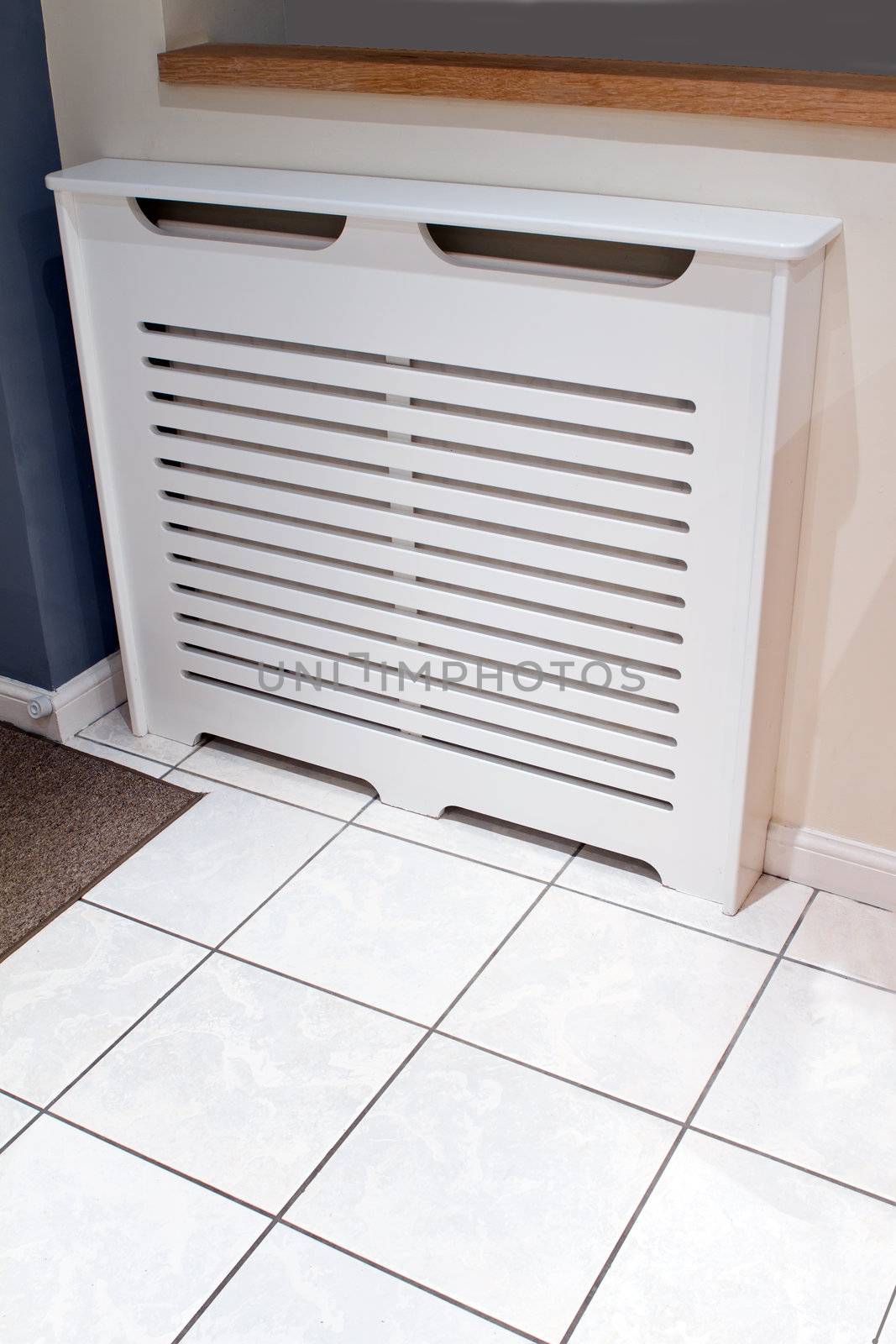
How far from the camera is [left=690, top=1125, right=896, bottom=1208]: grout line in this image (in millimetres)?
1398

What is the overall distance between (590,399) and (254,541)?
23.3 inches

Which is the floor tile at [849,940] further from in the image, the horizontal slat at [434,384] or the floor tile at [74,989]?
the floor tile at [74,989]

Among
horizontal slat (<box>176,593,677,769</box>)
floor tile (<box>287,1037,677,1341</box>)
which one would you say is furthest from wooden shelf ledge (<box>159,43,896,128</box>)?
floor tile (<box>287,1037,677,1341</box>)

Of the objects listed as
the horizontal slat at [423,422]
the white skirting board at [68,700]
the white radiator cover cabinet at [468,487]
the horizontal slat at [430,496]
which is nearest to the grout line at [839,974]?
the white radiator cover cabinet at [468,487]

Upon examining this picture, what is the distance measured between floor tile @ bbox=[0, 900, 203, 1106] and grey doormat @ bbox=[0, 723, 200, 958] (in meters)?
0.05

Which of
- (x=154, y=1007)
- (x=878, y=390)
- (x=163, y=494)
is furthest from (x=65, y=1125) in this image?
(x=878, y=390)

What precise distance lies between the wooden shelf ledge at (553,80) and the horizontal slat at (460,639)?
0.66 m

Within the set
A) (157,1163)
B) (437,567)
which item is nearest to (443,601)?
(437,567)

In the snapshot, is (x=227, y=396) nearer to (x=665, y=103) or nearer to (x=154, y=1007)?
(x=665, y=103)

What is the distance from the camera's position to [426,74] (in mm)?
1628

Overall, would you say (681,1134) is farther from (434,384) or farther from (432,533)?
(434,384)

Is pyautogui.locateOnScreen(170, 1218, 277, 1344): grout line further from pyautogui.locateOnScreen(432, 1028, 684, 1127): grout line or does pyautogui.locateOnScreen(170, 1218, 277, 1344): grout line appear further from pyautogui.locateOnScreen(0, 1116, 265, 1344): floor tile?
pyautogui.locateOnScreen(432, 1028, 684, 1127): grout line

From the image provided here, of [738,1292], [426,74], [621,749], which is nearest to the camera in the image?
[738,1292]

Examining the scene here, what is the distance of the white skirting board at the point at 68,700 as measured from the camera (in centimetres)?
218
